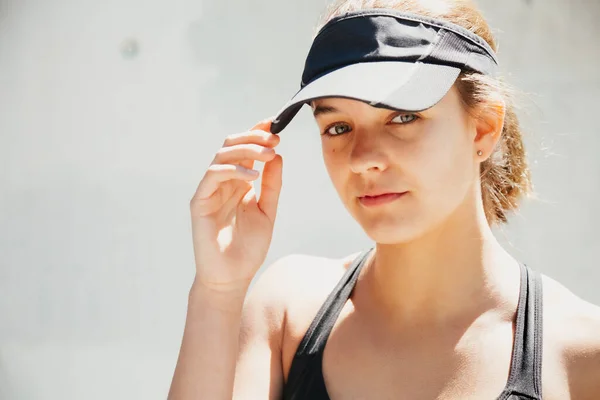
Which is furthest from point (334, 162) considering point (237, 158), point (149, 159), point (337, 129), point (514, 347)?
point (149, 159)

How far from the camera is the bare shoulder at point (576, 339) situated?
3.41ft

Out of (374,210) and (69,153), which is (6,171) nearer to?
(69,153)

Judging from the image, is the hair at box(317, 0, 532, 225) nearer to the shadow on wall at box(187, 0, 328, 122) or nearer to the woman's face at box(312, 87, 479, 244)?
the woman's face at box(312, 87, 479, 244)

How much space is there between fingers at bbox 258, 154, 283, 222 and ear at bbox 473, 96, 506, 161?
328 millimetres

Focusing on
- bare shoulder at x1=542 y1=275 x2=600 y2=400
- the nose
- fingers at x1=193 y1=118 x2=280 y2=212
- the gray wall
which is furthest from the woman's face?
the gray wall

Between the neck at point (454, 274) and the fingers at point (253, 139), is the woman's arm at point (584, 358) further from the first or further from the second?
the fingers at point (253, 139)

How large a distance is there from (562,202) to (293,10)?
3.21 ft

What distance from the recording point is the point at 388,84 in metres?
0.99

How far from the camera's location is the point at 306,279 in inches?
52.4

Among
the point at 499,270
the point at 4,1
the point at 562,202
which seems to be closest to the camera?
the point at 499,270

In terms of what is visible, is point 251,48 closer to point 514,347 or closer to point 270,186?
point 270,186

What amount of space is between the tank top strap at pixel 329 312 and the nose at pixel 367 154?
299 mm

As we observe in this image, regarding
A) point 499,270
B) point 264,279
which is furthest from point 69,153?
point 499,270

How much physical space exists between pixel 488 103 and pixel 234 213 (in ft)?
1.47
